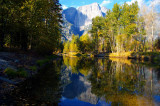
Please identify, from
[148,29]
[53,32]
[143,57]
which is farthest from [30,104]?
[148,29]

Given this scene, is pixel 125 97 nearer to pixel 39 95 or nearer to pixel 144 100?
pixel 144 100

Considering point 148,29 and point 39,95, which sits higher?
point 148,29

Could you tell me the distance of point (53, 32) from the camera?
86.7 ft

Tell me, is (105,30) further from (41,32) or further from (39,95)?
(39,95)

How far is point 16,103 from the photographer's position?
5.56 meters

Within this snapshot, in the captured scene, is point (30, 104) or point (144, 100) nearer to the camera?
point (30, 104)

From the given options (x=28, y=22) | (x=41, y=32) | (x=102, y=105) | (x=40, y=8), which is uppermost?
(x=40, y=8)

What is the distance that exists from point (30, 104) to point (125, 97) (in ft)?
16.3

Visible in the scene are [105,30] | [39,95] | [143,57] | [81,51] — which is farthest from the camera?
[81,51]

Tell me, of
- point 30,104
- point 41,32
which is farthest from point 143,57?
point 30,104

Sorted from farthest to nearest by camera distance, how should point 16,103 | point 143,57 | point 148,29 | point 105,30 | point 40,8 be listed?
point 105,30, point 148,29, point 143,57, point 40,8, point 16,103

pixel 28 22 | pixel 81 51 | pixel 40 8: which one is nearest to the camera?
pixel 28 22

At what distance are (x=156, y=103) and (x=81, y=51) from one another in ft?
280

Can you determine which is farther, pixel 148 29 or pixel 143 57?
pixel 148 29
